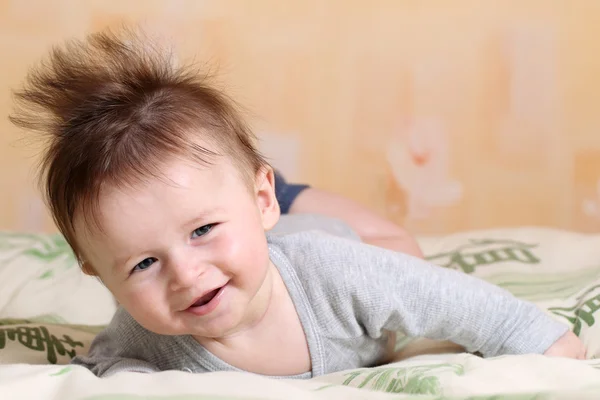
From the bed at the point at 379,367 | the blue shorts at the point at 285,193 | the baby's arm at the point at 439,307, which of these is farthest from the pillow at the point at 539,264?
the blue shorts at the point at 285,193

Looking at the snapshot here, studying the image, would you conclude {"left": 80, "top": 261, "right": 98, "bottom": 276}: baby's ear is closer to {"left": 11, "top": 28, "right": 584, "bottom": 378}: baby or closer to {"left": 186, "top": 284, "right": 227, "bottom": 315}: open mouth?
{"left": 11, "top": 28, "right": 584, "bottom": 378}: baby

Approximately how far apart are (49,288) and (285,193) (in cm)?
44

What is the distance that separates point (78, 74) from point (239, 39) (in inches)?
49.5

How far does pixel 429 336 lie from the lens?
1.15 m

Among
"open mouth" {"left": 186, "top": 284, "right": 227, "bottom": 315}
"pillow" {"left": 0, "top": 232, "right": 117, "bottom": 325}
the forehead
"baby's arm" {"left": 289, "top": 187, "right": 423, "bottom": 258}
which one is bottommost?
"pillow" {"left": 0, "top": 232, "right": 117, "bottom": 325}

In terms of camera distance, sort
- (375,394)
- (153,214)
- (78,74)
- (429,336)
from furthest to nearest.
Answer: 1. (429,336)
2. (78,74)
3. (153,214)
4. (375,394)

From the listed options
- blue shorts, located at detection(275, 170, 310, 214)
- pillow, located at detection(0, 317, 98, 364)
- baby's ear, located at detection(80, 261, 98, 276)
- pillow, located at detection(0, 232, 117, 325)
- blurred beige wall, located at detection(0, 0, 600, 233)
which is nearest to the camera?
baby's ear, located at detection(80, 261, 98, 276)

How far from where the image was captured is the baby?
0.95 meters

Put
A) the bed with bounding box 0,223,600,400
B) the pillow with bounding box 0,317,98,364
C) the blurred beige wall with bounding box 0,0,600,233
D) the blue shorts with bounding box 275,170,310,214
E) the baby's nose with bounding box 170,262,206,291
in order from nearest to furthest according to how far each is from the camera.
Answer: the bed with bounding box 0,223,600,400
the baby's nose with bounding box 170,262,206,291
the pillow with bounding box 0,317,98,364
the blue shorts with bounding box 275,170,310,214
the blurred beige wall with bounding box 0,0,600,233

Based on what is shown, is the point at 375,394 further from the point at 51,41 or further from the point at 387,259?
the point at 51,41

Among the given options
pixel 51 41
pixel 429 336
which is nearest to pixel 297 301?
pixel 429 336

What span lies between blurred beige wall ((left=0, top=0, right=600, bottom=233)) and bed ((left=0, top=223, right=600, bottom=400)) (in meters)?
0.58

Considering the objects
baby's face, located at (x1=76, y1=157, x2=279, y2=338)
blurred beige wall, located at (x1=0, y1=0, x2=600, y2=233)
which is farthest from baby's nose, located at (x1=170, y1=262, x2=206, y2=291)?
blurred beige wall, located at (x1=0, y1=0, x2=600, y2=233)

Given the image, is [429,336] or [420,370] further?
[429,336]
